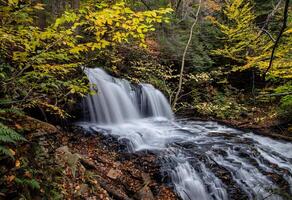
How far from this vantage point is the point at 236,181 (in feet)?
18.8

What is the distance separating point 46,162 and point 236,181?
385cm

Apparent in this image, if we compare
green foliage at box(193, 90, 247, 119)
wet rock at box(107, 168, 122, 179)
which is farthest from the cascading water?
green foliage at box(193, 90, 247, 119)

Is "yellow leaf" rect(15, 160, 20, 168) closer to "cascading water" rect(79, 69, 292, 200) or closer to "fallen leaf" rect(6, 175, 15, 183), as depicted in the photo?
"fallen leaf" rect(6, 175, 15, 183)

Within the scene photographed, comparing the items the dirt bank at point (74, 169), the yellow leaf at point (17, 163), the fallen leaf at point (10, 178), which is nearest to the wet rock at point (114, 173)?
the dirt bank at point (74, 169)

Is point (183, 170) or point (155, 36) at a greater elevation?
point (155, 36)

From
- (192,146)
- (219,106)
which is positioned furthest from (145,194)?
(219,106)

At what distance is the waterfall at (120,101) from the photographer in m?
9.12

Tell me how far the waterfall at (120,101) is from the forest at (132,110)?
48 millimetres

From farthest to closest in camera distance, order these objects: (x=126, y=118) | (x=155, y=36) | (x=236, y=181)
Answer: (x=155, y=36) → (x=126, y=118) → (x=236, y=181)

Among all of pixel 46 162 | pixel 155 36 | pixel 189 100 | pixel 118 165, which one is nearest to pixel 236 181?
pixel 118 165

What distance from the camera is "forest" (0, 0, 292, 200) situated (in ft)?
12.0

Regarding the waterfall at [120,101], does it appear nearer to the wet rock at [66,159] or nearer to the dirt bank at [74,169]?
the dirt bank at [74,169]

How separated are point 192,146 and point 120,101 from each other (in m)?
3.78

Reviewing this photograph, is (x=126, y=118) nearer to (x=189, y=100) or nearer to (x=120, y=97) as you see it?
(x=120, y=97)
